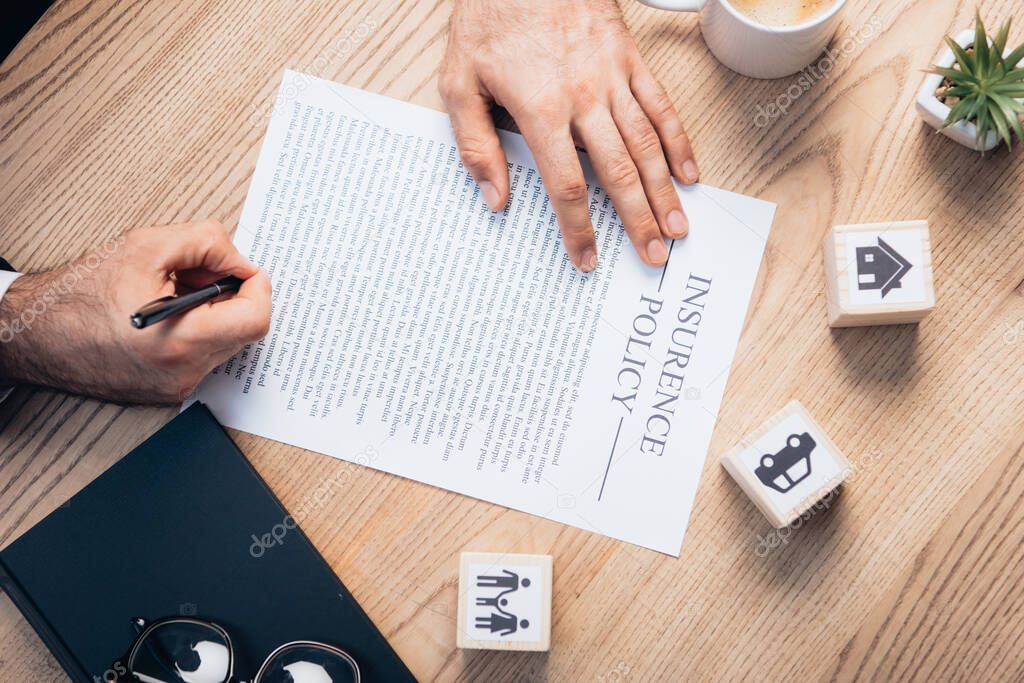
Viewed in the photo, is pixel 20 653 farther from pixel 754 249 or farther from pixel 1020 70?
pixel 1020 70

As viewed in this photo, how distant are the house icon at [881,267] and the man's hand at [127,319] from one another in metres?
0.61

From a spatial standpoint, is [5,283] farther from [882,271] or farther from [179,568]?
[882,271]

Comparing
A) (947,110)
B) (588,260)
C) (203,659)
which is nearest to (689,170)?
(588,260)

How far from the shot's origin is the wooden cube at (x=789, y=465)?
695mm

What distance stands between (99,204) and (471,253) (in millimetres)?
419

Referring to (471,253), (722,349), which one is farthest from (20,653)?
(722,349)

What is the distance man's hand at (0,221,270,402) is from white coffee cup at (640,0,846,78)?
0.50m

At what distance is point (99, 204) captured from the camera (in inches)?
30.7

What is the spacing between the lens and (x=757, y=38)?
2.24 feet

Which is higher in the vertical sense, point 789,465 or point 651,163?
point 651,163

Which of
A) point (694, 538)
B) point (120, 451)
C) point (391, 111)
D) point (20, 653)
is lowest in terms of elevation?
point (694, 538)

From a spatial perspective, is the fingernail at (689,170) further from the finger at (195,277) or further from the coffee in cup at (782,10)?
the finger at (195,277)

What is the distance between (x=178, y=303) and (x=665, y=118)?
53cm

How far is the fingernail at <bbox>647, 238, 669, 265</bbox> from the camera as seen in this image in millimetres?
754
